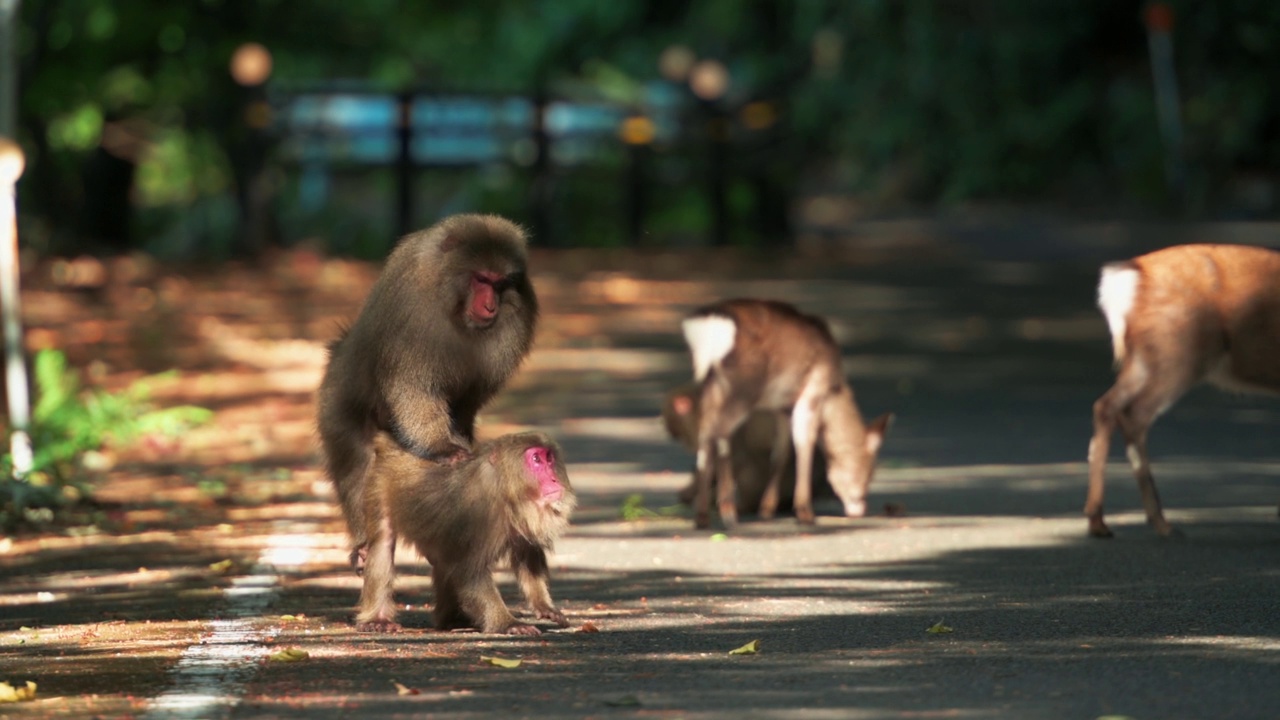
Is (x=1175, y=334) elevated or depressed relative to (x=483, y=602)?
elevated

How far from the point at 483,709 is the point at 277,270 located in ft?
75.3

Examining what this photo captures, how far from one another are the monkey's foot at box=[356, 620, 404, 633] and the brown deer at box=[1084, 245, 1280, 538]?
4.04 meters

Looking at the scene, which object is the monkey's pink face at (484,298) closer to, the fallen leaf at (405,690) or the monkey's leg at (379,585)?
the monkey's leg at (379,585)

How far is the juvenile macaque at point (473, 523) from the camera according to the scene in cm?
804

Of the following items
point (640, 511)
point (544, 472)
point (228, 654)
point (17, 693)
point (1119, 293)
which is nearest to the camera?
point (17, 693)

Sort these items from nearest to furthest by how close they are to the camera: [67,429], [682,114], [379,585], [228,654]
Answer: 1. [228,654]
2. [379,585]
3. [67,429]
4. [682,114]

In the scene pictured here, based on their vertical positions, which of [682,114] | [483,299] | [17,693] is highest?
[682,114]

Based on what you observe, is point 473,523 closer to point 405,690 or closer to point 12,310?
point 405,690

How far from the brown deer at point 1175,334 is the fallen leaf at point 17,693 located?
225 inches

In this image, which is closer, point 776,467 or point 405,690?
point 405,690

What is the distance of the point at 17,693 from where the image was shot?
22.7 feet

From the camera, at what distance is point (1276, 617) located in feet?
27.5

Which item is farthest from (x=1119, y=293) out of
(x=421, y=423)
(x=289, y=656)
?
(x=289, y=656)

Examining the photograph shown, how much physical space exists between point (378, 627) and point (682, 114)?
86.3ft
